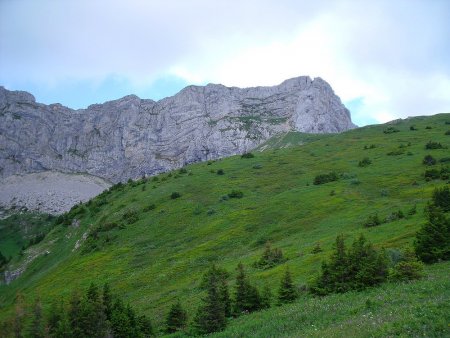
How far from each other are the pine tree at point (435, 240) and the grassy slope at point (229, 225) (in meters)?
6.01

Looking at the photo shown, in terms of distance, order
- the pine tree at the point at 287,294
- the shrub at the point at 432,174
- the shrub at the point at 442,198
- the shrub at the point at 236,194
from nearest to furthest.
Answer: the pine tree at the point at 287,294, the shrub at the point at 442,198, the shrub at the point at 432,174, the shrub at the point at 236,194

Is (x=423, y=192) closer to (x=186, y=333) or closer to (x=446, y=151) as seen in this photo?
(x=446, y=151)

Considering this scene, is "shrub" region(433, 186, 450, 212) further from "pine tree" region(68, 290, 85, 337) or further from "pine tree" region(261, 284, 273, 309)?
"pine tree" region(68, 290, 85, 337)

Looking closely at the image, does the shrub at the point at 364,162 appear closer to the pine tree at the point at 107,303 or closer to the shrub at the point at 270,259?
the shrub at the point at 270,259

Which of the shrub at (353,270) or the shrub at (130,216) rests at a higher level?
the shrub at (130,216)

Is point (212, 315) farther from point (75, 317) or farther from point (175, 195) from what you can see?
point (175, 195)

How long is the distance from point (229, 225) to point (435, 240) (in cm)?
4285

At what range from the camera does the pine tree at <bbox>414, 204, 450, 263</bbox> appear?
98.3 ft

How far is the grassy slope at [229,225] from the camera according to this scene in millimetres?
47406

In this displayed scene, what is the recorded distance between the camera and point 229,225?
2766 inches

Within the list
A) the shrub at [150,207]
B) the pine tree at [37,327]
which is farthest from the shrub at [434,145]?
the pine tree at [37,327]

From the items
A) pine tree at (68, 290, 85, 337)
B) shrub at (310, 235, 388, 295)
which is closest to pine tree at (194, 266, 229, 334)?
shrub at (310, 235, 388, 295)

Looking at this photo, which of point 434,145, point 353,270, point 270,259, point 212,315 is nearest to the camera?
point 212,315

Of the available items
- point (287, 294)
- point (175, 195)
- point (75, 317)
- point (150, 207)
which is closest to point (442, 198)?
point (287, 294)
